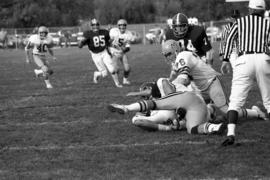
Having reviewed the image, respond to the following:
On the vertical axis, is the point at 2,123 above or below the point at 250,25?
below

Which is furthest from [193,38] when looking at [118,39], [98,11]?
[98,11]

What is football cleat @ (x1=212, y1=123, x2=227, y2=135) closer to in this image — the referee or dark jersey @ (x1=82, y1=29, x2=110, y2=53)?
the referee

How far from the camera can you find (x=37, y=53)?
513 inches

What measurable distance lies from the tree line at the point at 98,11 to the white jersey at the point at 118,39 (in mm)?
39211

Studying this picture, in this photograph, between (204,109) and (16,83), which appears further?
(16,83)

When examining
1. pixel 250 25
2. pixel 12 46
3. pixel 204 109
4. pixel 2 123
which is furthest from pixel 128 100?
pixel 12 46

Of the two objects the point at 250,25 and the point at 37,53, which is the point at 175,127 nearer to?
the point at 250,25

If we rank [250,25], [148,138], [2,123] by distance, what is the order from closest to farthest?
[250,25]
[148,138]
[2,123]

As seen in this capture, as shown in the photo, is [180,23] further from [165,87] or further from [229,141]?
[229,141]

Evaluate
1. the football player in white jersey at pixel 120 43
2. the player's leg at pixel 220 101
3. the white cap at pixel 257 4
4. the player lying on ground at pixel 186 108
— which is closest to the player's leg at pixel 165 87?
the player lying on ground at pixel 186 108

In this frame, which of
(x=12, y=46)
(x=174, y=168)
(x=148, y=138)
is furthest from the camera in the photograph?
(x=12, y=46)

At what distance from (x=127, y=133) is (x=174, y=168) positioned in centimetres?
181

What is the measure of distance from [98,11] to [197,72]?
57.0m

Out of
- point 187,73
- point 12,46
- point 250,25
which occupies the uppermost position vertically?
point 250,25
